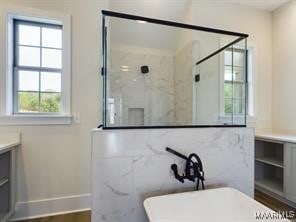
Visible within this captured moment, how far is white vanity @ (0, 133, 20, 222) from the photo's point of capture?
193cm

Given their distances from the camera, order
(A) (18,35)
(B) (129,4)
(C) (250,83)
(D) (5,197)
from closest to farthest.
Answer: (D) (5,197) → (A) (18,35) → (B) (129,4) → (C) (250,83)

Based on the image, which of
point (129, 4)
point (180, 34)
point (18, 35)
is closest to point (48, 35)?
point (18, 35)

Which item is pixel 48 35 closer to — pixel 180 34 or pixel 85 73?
pixel 85 73

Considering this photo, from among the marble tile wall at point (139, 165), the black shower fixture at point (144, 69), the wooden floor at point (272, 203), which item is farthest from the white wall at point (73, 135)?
the wooden floor at point (272, 203)

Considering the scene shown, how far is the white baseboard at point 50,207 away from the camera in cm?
211

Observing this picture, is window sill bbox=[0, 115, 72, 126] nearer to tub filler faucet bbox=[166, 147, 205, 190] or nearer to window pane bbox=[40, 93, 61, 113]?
window pane bbox=[40, 93, 61, 113]

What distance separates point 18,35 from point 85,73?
0.90 metres

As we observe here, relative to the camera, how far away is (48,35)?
2.34 meters

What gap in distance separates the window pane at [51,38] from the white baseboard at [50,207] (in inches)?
74.9

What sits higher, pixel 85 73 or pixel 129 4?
pixel 129 4

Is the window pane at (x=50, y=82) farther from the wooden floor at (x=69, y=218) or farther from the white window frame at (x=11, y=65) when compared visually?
the wooden floor at (x=69, y=218)

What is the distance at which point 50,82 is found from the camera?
2.34 meters

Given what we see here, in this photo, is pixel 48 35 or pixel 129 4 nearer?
pixel 48 35

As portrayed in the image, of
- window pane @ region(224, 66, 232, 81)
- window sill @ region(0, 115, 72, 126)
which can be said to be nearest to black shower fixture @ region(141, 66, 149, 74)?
window pane @ region(224, 66, 232, 81)
